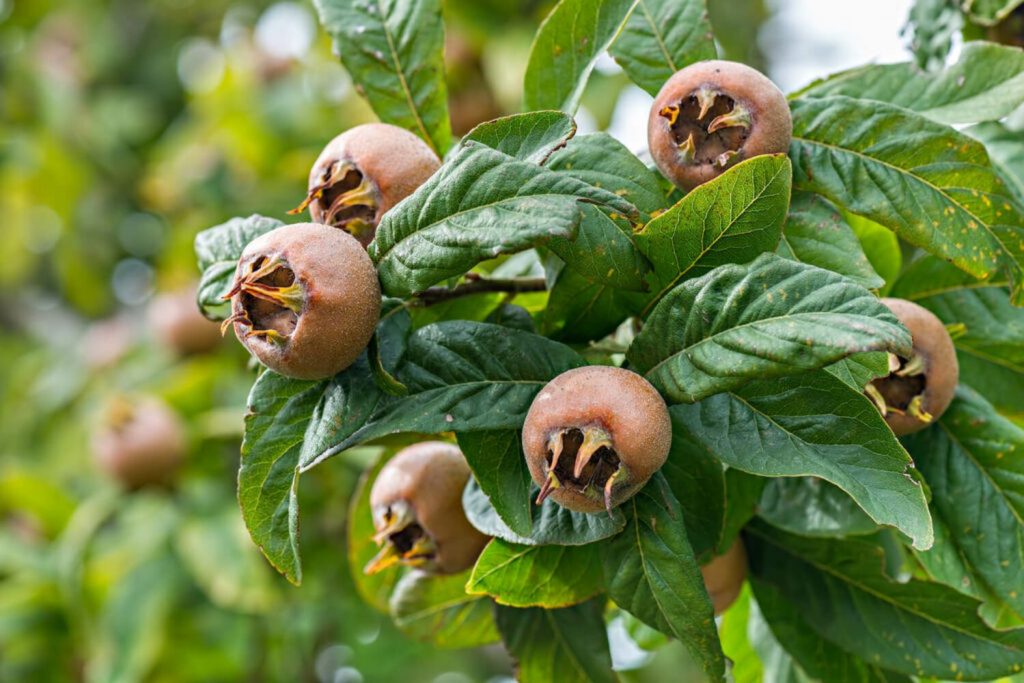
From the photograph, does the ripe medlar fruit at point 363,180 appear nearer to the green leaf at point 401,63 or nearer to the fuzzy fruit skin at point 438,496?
the green leaf at point 401,63

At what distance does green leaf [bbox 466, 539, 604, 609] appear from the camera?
145 cm

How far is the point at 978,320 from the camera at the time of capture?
1.67 metres

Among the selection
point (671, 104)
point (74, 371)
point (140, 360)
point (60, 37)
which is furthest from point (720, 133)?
point (60, 37)

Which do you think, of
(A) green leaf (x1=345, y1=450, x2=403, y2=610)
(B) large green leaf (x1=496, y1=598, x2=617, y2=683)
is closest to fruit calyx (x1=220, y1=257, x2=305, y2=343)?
(A) green leaf (x1=345, y1=450, x2=403, y2=610)

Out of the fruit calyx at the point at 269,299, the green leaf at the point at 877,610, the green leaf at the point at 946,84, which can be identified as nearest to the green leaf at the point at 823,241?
the green leaf at the point at 946,84

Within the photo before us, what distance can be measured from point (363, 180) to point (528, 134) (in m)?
0.23

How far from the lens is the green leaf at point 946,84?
160 centimetres

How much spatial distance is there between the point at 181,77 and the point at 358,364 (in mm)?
5067

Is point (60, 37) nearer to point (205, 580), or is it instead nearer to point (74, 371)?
point (74, 371)

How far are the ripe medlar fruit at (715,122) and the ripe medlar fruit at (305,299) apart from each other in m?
0.42

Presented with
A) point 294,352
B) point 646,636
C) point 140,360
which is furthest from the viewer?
point 140,360

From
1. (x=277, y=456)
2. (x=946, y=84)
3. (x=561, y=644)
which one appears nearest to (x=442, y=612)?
(x=561, y=644)

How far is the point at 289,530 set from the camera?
1348 millimetres

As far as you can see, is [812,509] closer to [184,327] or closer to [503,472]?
[503,472]
